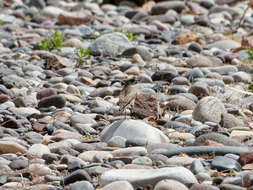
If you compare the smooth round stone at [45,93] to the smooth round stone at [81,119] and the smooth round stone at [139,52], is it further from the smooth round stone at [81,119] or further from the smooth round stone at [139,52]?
the smooth round stone at [139,52]

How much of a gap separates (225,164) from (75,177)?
3.31 feet

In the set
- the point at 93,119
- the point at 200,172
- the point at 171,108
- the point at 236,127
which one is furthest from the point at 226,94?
the point at 200,172

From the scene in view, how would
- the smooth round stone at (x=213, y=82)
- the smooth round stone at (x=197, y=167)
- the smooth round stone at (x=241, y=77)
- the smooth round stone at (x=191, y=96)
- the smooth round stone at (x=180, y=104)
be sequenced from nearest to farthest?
the smooth round stone at (x=197, y=167), the smooth round stone at (x=180, y=104), the smooth round stone at (x=191, y=96), the smooth round stone at (x=213, y=82), the smooth round stone at (x=241, y=77)

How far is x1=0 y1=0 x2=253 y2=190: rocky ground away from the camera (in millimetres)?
3783

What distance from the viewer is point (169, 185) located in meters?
3.28

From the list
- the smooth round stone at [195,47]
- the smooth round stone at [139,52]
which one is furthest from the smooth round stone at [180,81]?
the smooth round stone at [195,47]

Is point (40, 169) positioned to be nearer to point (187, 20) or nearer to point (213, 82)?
point (213, 82)

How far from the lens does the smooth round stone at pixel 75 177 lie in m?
3.66

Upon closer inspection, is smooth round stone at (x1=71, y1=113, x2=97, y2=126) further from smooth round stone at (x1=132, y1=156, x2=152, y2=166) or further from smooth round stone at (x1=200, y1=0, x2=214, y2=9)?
smooth round stone at (x1=200, y1=0, x2=214, y2=9)

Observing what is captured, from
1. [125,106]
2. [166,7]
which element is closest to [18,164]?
[125,106]

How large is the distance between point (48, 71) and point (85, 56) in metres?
0.98

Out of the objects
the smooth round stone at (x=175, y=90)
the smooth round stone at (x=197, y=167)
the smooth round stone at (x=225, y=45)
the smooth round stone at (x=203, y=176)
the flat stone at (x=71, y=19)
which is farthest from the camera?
the flat stone at (x=71, y=19)

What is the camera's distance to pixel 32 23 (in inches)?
454

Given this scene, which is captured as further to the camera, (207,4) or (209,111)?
(207,4)
